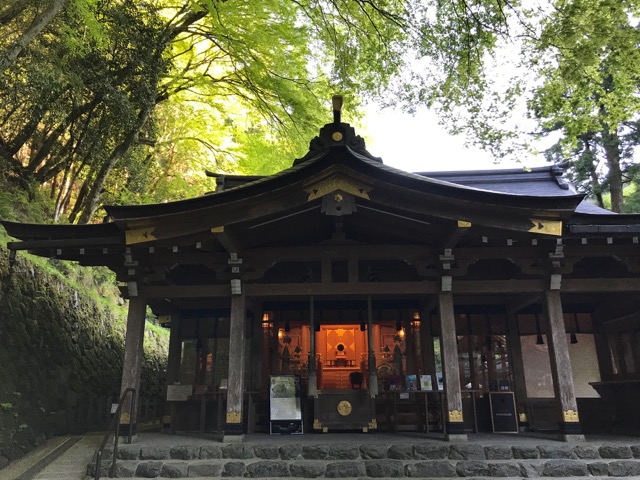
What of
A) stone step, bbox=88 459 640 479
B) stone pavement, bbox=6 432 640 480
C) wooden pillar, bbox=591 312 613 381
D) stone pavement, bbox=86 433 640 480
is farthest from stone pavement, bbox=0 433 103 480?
wooden pillar, bbox=591 312 613 381

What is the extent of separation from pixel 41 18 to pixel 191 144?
1119cm

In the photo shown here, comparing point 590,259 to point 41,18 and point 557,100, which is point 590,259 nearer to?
point 557,100

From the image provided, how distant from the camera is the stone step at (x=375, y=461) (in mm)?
6117

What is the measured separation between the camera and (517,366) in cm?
912

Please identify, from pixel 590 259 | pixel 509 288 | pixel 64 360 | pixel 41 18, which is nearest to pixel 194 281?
pixel 64 360

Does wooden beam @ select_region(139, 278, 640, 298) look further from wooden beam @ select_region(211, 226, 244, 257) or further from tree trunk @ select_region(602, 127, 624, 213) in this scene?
tree trunk @ select_region(602, 127, 624, 213)

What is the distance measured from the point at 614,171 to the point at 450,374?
14.9 meters

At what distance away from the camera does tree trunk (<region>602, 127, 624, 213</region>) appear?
1692cm

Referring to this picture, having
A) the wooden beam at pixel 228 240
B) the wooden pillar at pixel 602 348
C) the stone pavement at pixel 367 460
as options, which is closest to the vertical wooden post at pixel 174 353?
the stone pavement at pixel 367 460

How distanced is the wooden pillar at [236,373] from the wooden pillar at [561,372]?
5.11m

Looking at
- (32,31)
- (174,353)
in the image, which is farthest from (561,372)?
(32,31)

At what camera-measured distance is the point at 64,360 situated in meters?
9.61

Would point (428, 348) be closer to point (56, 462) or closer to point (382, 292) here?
point (382, 292)

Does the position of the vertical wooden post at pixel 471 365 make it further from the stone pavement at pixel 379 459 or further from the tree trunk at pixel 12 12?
the tree trunk at pixel 12 12
